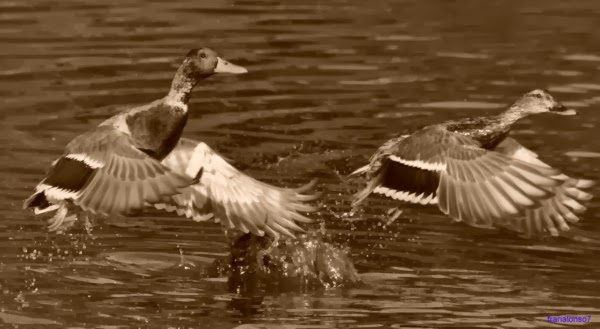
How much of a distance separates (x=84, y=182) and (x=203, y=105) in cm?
552

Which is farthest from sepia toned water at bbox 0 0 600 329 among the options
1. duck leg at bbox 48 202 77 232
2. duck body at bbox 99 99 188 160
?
duck body at bbox 99 99 188 160

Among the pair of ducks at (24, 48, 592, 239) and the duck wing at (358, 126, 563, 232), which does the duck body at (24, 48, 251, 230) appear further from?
the duck wing at (358, 126, 563, 232)

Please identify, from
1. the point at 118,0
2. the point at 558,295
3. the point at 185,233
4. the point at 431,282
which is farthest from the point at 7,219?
the point at 118,0

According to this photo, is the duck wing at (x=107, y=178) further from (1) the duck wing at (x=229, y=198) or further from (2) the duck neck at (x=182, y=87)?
(2) the duck neck at (x=182, y=87)

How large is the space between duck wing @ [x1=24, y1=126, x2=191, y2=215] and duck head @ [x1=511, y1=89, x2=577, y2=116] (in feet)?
9.65

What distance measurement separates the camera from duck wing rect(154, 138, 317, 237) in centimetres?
1176

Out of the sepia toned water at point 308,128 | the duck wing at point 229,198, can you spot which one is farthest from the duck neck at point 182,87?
the sepia toned water at point 308,128

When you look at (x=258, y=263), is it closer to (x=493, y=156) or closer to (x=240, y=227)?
(x=240, y=227)

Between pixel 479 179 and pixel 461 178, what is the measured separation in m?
0.14

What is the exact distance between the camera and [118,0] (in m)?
20.5

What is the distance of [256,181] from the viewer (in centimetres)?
1216

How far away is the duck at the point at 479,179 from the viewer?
448 inches

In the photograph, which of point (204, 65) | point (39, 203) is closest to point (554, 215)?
point (204, 65)

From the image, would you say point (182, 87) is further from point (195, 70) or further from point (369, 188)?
point (369, 188)
